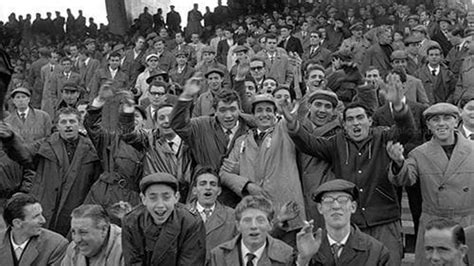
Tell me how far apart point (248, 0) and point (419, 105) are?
14940 millimetres

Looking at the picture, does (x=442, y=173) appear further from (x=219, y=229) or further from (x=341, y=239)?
(x=219, y=229)

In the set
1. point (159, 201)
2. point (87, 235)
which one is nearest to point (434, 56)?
point (159, 201)

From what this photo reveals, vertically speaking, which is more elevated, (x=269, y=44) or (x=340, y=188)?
(x=269, y=44)

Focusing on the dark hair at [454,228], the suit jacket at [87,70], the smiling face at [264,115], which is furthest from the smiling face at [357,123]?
the suit jacket at [87,70]

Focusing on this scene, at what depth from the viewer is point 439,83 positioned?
10484mm

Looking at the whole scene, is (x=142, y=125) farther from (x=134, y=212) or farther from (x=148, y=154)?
(x=134, y=212)

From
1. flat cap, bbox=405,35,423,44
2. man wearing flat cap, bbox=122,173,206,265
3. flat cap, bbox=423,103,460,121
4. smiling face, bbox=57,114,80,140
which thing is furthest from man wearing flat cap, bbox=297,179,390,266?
flat cap, bbox=405,35,423,44

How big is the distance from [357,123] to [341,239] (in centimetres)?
124

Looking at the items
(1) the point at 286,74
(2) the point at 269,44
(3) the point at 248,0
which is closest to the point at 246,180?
(1) the point at 286,74

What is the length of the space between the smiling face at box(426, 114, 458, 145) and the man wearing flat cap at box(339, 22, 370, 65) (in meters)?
5.95

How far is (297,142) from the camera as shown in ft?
21.8

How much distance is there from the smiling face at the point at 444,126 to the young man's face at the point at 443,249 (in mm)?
1432

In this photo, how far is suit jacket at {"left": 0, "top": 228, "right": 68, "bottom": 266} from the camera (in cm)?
616

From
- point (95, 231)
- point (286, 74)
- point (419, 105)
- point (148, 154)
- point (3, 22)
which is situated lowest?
point (95, 231)
